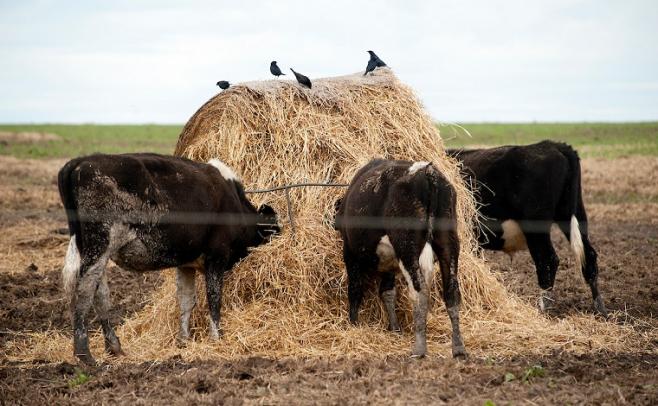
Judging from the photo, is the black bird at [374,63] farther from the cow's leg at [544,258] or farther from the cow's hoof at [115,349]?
the cow's hoof at [115,349]

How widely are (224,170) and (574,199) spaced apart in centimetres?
434

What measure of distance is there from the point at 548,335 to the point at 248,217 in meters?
3.38

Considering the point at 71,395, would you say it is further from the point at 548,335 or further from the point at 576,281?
the point at 576,281

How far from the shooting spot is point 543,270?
32.7 feet

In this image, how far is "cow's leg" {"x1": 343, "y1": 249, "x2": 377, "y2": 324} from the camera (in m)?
8.25

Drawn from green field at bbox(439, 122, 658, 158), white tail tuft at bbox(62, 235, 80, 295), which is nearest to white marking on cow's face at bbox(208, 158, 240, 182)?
white tail tuft at bbox(62, 235, 80, 295)

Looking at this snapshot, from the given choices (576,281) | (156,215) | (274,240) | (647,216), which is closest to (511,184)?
(576,281)

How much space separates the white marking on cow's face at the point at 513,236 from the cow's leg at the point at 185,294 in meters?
4.17

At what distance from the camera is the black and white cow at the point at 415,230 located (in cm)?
725

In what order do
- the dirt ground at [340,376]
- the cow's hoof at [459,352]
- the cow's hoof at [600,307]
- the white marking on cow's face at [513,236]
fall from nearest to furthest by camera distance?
1. the dirt ground at [340,376]
2. the cow's hoof at [459,352]
3. the cow's hoof at [600,307]
4. the white marking on cow's face at [513,236]

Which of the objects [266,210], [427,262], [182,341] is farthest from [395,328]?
[182,341]

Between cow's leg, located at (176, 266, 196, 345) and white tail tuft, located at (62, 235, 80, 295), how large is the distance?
1414 millimetres

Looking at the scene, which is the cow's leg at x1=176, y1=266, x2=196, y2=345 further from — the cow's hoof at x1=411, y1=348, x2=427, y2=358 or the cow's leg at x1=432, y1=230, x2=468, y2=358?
the cow's leg at x1=432, y1=230, x2=468, y2=358

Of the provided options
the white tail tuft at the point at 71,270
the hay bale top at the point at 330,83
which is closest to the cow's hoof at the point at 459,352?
the white tail tuft at the point at 71,270
